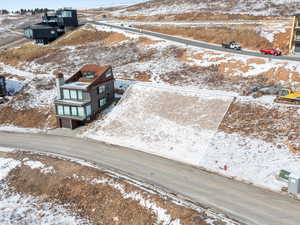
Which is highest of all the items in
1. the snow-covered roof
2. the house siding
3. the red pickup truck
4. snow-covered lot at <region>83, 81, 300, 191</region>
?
the red pickup truck

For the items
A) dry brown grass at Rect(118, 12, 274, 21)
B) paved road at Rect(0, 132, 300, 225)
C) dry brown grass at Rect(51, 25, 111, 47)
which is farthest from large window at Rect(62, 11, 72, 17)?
paved road at Rect(0, 132, 300, 225)

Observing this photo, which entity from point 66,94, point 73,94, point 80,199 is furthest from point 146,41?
point 80,199

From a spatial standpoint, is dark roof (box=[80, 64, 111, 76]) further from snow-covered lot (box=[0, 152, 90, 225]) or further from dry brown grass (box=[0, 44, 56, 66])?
dry brown grass (box=[0, 44, 56, 66])

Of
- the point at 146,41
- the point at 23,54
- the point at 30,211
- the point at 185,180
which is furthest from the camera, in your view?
the point at 23,54

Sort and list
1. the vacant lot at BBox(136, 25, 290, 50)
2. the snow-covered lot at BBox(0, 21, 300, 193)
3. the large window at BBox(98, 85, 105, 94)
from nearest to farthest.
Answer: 1. the snow-covered lot at BBox(0, 21, 300, 193)
2. the large window at BBox(98, 85, 105, 94)
3. the vacant lot at BBox(136, 25, 290, 50)

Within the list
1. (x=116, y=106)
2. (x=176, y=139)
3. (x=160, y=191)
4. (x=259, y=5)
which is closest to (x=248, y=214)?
(x=160, y=191)

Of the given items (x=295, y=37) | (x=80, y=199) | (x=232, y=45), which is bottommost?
(x=80, y=199)

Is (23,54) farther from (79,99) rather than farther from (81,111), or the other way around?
(81,111)
